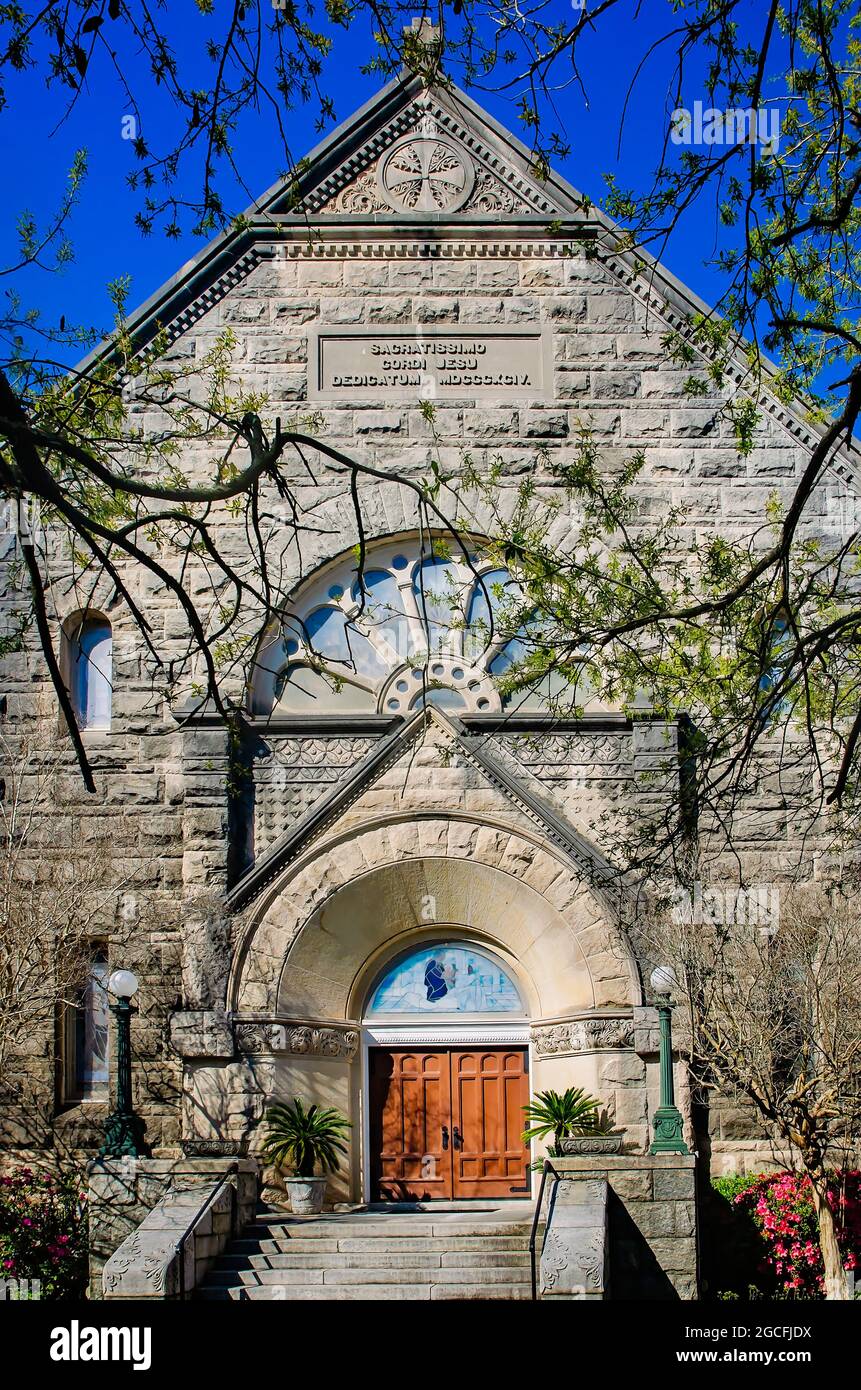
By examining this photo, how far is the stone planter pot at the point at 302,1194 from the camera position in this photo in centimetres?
1506

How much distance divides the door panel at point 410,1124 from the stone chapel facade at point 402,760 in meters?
0.03

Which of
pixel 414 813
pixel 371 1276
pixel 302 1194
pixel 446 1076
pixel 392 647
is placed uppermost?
pixel 392 647

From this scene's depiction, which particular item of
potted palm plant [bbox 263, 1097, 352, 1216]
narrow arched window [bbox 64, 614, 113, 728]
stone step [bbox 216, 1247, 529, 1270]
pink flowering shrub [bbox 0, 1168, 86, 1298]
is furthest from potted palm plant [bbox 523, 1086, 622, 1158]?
narrow arched window [bbox 64, 614, 113, 728]

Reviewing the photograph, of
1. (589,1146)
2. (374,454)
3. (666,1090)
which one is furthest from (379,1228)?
(374,454)

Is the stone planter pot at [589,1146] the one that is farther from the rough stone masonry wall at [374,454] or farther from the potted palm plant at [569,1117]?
the rough stone masonry wall at [374,454]

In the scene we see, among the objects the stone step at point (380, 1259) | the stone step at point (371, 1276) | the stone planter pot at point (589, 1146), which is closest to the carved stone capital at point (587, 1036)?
the stone planter pot at point (589, 1146)

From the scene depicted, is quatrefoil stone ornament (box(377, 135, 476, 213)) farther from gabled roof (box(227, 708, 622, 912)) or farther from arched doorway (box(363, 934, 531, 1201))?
arched doorway (box(363, 934, 531, 1201))

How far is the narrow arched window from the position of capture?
56.3 feet

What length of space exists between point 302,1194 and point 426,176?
35.4ft

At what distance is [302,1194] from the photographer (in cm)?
1508

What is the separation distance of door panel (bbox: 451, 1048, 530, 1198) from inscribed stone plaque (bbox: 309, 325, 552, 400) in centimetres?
701

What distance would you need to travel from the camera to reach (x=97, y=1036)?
54.5 feet

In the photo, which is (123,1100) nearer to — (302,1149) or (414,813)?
(302,1149)

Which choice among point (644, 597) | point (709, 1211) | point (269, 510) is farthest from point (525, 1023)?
point (644, 597)
